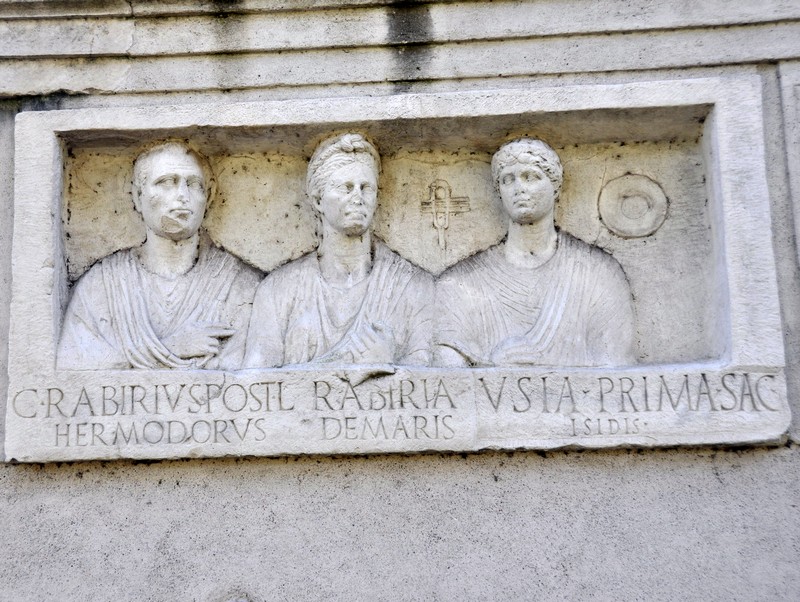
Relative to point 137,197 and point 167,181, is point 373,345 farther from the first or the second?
point 137,197

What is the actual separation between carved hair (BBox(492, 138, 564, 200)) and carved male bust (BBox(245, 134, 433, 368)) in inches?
22.4

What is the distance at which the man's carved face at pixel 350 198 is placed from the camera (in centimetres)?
521

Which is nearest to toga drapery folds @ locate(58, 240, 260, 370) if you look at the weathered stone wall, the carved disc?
the weathered stone wall

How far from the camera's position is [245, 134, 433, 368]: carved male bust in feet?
16.9

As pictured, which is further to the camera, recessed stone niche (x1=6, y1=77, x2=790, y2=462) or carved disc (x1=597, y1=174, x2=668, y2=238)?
carved disc (x1=597, y1=174, x2=668, y2=238)

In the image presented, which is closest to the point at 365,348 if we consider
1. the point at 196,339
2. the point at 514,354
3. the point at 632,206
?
the point at 514,354

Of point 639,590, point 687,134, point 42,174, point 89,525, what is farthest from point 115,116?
point 639,590

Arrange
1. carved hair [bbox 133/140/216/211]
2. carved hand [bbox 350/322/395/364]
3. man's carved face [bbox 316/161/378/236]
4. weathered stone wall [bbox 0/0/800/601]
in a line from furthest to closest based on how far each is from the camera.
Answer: carved hair [bbox 133/140/216/211]
man's carved face [bbox 316/161/378/236]
carved hand [bbox 350/322/395/364]
weathered stone wall [bbox 0/0/800/601]

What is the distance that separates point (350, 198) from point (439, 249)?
0.52 meters

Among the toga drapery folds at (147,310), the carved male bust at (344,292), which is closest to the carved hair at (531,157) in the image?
the carved male bust at (344,292)

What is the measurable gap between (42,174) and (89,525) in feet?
5.15

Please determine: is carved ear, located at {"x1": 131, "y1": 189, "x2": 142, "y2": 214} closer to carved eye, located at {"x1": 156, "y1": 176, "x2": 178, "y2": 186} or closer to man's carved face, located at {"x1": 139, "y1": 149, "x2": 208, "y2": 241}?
man's carved face, located at {"x1": 139, "y1": 149, "x2": 208, "y2": 241}

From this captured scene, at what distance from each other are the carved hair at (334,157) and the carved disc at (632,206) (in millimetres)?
1100

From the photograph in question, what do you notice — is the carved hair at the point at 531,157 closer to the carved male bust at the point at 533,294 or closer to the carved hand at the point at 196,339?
the carved male bust at the point at 533,294
